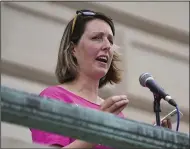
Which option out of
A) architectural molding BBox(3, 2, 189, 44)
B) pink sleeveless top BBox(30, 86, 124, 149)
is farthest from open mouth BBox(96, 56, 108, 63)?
architectural molding BBox(3, 2, 189, 44)

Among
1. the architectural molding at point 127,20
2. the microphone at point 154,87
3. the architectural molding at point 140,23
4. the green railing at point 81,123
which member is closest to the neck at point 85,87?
the microphone at point 154,87

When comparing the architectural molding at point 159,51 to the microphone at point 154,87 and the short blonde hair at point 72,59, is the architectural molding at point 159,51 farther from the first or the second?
the microphone at point 154,87

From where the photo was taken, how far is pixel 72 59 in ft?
9.39

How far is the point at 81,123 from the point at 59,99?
0.64 metres

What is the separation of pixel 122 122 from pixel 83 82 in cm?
79

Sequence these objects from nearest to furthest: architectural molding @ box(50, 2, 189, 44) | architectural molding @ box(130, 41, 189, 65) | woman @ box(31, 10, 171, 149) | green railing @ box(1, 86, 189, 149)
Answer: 1. green railing @ box(1, 86, 189, 149)
2. woman @ box(31, 10, 171, 149)
3. architectural molding @ box(50, 2, 189, 44)
4. architectural molding @ box(130, 41, 189, 65)

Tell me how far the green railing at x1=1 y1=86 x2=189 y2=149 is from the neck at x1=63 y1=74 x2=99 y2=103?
0.74 m

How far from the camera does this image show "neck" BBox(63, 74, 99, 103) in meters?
2.77

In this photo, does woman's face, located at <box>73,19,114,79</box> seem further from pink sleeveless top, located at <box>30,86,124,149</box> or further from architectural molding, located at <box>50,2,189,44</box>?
architectural molding, located at <box>50,2,189,44</box>

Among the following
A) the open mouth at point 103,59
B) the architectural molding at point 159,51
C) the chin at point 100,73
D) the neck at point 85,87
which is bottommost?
the neck at point 85,87

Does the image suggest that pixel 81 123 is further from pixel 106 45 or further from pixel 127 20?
pixel 127 20

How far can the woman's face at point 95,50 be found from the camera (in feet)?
9.11

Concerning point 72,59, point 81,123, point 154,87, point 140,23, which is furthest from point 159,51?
point 81,123

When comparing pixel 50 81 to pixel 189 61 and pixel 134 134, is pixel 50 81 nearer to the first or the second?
pixel 189 61
